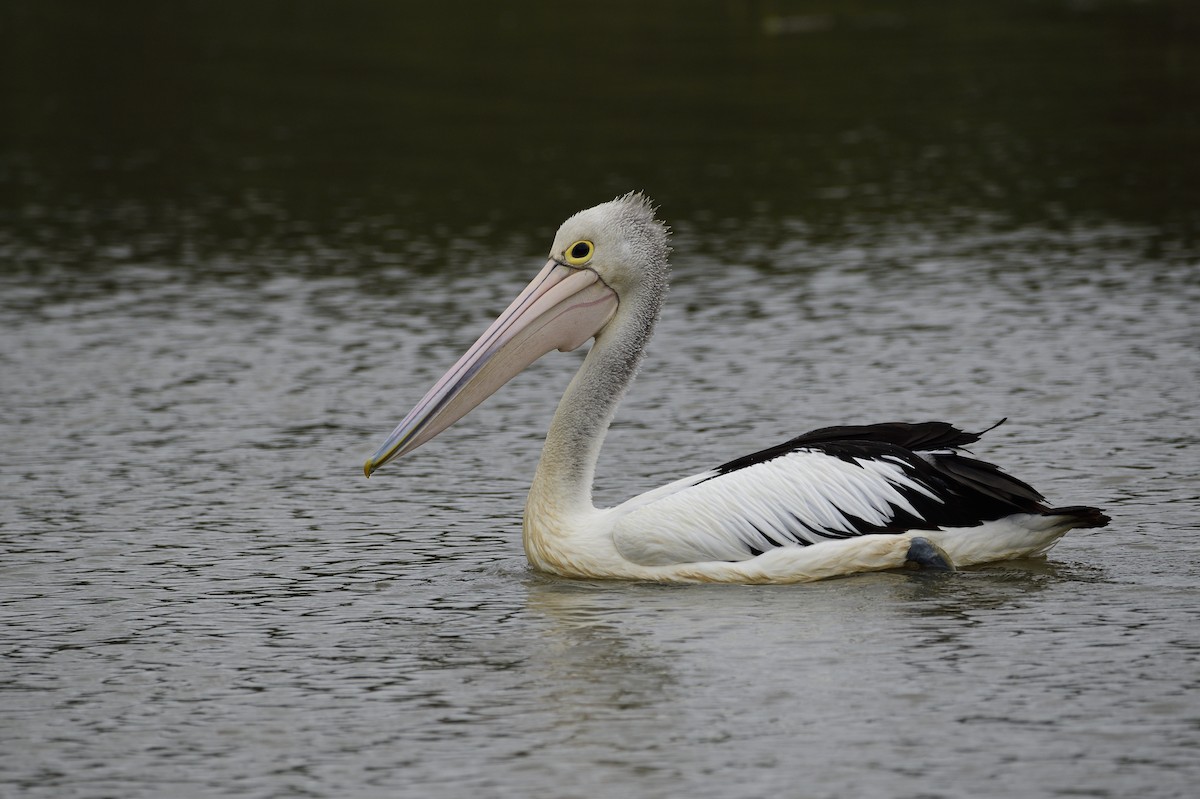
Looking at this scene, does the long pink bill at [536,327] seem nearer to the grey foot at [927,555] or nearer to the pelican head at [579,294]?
the pelican head at [579,294]

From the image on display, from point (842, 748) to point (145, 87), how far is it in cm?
1982

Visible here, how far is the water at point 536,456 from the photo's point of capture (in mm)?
5207

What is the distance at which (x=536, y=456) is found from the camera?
29.2 ft

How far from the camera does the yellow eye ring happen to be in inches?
280

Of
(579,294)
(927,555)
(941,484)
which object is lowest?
(927,555)

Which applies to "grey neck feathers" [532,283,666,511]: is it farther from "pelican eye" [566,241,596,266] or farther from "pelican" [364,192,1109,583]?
"pelican eye" [566,241,596,266]

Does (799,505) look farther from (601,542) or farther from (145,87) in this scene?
(145,87)

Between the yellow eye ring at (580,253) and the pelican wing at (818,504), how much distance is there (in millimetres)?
946

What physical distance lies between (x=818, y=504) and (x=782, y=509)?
0.38 ft

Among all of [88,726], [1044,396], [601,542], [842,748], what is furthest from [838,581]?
[1044,396]

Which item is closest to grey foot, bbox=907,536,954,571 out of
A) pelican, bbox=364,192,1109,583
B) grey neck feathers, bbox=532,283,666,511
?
pelican, bbox=364,192,1109,583

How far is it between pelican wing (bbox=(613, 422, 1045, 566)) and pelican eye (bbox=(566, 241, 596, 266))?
0.95m

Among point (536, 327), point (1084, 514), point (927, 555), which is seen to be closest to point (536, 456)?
point (536, 327)

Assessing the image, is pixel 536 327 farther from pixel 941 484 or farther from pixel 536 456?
pixel 536 456
